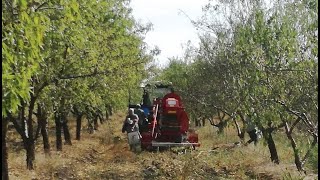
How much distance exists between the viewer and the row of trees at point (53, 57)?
5766mm

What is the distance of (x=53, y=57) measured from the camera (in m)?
12.2

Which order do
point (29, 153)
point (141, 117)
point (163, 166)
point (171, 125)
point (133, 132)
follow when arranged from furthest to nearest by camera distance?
point (141, 117)
point (171, 125)
point (133, 132)
point (163, 166)
point (29, 153)

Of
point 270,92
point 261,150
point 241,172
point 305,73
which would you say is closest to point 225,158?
point 241,172

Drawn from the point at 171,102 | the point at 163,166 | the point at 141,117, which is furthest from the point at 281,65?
the point at 141,117

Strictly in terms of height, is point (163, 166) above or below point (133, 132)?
below

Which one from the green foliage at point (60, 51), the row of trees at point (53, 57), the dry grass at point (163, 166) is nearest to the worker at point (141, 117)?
the dry grass at point (163, 166)

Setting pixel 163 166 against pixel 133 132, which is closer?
pixel 163 166

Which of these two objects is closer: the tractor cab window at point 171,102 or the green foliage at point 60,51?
the green foliage at point 60,51

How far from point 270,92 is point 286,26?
1.87 meters

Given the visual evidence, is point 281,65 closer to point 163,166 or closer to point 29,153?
point 163,166

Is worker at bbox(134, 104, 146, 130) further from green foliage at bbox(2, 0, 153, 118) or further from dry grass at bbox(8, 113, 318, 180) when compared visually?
green foliage at bbox(2, 0, 153, 118)

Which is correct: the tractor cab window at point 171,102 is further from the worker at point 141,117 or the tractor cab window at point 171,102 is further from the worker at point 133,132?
the worker at point 141,117

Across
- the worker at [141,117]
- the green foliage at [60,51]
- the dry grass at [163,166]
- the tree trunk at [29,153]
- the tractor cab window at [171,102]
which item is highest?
the green foliage at [60,51]

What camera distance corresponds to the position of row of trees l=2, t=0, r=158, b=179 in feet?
18.9
